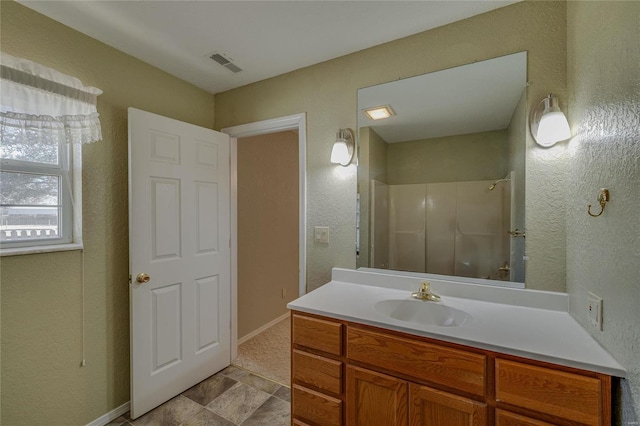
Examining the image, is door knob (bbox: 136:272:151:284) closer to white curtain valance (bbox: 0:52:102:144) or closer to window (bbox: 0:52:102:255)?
window (bbox: 0:52:102:255)

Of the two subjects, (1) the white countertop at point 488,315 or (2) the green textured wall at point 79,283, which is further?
(2) the green textured wall at point 79,283

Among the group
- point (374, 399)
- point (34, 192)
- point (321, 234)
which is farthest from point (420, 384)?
point (34, 192)

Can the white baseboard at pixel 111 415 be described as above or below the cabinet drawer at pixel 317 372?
below

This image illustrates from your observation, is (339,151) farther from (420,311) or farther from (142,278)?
(142,278)

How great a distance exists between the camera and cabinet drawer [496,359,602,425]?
858 mm

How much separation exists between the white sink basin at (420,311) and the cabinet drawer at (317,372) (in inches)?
14.2

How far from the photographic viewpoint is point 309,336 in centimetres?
137

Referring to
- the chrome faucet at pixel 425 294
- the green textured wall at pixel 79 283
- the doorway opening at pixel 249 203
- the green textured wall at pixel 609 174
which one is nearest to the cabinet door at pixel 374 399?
the chrome faucet at pixel 425 294

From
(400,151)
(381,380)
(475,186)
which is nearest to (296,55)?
(400,151)

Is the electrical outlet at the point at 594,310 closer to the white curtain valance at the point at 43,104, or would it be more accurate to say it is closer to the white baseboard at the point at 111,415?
the white curtain valance at the point at 43,104

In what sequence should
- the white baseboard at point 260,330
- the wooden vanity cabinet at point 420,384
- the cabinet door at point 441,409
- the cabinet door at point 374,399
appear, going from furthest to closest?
the white baseboard at point 260,330, the cabinet door at point 374,399, the cabinet door at point 441,409, the wooden vanity cabinet at point 420,384

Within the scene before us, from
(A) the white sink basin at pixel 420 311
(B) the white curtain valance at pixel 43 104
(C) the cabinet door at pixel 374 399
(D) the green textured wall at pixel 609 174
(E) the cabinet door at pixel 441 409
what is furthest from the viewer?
(A) the white sink basin at pixel 420 311

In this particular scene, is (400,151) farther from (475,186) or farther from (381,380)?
(381,380)

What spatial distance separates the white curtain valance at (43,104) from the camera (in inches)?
50.7
